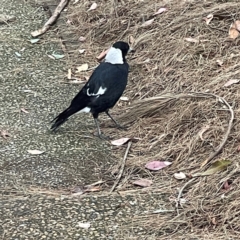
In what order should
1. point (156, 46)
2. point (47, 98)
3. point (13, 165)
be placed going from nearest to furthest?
point (13, 165) → point (47, 98) → point (156, 46)

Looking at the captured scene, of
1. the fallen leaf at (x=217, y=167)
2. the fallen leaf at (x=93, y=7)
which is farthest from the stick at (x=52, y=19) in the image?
the fallen leaf at (x=217, y=167)

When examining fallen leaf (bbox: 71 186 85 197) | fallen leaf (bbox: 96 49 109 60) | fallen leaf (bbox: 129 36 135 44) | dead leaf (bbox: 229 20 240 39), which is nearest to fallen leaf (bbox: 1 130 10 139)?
fallen leaf (bbox: 71 186 85 197)

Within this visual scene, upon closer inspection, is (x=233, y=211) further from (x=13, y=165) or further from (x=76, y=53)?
(x=76, y=53)

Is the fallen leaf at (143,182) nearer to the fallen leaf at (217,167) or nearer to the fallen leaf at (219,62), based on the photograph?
the fallen leaf at (217,167)

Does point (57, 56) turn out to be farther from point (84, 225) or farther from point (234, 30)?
point (84, 225)

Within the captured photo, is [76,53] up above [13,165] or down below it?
below

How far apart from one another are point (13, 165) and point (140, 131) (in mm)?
1034

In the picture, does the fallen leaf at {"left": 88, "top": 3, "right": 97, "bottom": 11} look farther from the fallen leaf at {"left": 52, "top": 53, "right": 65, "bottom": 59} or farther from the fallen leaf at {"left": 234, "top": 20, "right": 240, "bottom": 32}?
the fallen leaf at {"left": 234, "top": 20, "right": 240, "bottom": 32}

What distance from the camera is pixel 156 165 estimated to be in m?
4.45

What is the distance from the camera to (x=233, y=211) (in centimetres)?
375

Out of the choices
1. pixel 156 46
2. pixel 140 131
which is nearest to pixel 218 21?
pixel 156 46

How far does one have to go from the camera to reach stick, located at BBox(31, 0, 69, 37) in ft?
23.3

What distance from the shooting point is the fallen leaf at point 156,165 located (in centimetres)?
443

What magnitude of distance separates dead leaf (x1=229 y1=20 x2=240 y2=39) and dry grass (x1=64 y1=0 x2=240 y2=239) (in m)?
0.07
